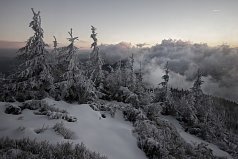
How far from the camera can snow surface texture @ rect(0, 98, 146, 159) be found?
857 centimetres

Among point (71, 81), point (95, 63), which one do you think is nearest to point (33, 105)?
point (71, 81)

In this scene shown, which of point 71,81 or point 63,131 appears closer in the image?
point 63,131

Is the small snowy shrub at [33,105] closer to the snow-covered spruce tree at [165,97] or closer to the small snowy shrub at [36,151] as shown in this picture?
the small snowy shrub at [36,151]

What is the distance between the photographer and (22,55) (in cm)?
1898

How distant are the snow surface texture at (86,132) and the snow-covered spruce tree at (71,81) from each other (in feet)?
11.9

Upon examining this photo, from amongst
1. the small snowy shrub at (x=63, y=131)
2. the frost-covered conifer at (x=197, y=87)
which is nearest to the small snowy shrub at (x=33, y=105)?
the small snowy shrub at (x=63, y=131)

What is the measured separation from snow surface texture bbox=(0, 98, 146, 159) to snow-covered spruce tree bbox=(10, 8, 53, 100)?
5586mm

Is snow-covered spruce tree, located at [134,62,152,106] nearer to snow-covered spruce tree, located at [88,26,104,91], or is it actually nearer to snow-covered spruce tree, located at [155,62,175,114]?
snow-covered spruce tree, located at [155,62,175,114]

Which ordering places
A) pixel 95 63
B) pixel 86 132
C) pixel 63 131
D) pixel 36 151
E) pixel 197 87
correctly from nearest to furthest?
pixel 36 151 → pixel 63 131 → pixel 86 132 → pixel 95 63 → pixel 197 87

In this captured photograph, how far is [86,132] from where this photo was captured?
33.6ft

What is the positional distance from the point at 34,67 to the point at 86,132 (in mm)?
10448

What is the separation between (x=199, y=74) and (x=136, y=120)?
31778mm

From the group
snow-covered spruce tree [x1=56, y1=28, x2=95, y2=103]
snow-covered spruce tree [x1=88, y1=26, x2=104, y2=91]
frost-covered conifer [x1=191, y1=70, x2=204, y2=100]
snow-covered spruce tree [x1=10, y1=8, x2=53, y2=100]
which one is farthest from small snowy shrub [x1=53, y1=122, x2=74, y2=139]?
frost-covered conifer [x1=191, y1=70, x2=204, y2=100]

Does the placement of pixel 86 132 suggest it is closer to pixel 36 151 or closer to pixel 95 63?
pixel 36 151
